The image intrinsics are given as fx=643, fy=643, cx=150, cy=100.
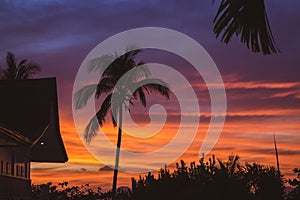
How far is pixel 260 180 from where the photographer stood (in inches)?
1067

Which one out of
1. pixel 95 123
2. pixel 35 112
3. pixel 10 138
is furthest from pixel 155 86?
pixel 10 138

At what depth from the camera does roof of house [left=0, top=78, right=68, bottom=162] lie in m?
28.4

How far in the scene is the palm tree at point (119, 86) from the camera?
40.8m

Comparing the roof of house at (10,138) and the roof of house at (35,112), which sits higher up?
the roof of house at (35,112)

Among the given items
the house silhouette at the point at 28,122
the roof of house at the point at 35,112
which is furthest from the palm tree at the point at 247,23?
the roof of house at the point at 35,112

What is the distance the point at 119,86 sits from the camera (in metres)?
41.0

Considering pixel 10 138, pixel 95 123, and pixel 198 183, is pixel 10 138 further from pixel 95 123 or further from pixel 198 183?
pixel 95 123

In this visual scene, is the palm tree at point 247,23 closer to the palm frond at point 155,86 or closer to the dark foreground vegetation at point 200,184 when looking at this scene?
the dark foreground vegetation at point 200,184

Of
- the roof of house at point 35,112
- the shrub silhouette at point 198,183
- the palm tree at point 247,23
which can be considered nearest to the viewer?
the palm tree at point 247,23

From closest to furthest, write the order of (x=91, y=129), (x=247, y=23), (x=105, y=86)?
(x=247, y=23), (x=91, y=129), (x=105, y=86)

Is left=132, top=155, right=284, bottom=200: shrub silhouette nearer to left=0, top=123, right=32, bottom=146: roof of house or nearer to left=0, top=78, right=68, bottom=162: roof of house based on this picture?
left=0, top=123, right=32, bottom=146: roof of house

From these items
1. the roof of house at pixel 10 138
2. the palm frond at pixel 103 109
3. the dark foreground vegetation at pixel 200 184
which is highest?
the palm frond at pixel 103 109

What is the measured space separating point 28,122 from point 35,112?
3.24ft

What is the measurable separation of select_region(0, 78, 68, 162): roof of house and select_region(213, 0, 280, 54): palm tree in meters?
22.6
